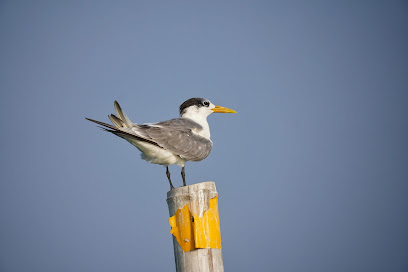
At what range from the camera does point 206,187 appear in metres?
4.29

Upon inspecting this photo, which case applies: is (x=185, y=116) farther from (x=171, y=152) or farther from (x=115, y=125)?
(x=115, y=125)

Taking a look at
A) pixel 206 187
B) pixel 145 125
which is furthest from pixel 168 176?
pixel 206 187

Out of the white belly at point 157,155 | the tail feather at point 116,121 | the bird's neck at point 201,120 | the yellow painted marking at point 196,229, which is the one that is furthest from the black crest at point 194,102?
the yellow painted marking at point 196,229

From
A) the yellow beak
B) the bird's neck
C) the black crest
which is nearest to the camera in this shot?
the bird's neck

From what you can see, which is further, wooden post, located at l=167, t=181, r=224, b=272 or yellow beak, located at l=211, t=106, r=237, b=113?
yellow beak, located at l=211, t=106, r=237, b=113

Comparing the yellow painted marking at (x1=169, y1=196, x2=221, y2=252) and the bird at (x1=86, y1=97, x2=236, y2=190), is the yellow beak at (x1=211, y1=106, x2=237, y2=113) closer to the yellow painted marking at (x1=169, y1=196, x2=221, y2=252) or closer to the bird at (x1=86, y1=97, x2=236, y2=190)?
the bird at (x1=86, y1=97, x2=236, y2=190)

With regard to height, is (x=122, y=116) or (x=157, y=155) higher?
(x=122, y=116)

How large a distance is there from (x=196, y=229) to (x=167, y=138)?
102 inches

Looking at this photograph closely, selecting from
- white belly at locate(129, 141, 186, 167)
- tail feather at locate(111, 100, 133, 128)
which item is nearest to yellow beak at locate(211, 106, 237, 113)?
white belly at locate(129, 141, 186, 167)

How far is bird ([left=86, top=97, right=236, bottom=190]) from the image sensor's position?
5.94 m

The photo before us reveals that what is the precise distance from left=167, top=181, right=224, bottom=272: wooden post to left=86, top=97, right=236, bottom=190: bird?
1.69 m

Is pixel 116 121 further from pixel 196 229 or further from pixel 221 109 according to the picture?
pixel 221 109

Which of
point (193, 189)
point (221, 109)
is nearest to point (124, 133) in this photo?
point (193, 189)

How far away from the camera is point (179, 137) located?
6.69 m
